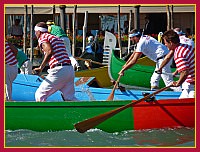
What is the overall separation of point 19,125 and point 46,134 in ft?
1.17

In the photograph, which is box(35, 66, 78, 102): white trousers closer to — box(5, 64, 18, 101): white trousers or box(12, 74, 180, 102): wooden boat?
box(5, 64, 18, 101): white trousers

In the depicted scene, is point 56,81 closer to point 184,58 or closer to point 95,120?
point 95,120

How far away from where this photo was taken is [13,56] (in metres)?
8.75

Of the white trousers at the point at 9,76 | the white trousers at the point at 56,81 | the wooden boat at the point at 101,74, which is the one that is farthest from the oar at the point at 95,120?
the wooden boat at the point at 101,74

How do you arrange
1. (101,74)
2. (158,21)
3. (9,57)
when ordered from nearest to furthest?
(9,57), (101,74), (158,21)

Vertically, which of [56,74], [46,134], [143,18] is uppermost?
[143,18]

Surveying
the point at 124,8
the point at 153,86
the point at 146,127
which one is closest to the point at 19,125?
the point at 146,127

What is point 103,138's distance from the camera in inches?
310

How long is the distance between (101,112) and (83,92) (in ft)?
5.06

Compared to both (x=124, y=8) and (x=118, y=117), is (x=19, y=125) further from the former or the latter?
(x=124, y=8)

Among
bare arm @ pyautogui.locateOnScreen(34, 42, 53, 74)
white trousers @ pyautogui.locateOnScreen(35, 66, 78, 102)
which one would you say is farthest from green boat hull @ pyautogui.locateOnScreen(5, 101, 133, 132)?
bare arm @ pyautogui.locateOnScreen(34, 42, 53, 74)

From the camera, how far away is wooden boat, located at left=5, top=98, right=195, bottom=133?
793cm

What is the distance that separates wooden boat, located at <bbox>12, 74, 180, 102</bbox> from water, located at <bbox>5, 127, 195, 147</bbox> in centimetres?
72

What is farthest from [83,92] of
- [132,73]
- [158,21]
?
[158,21]
